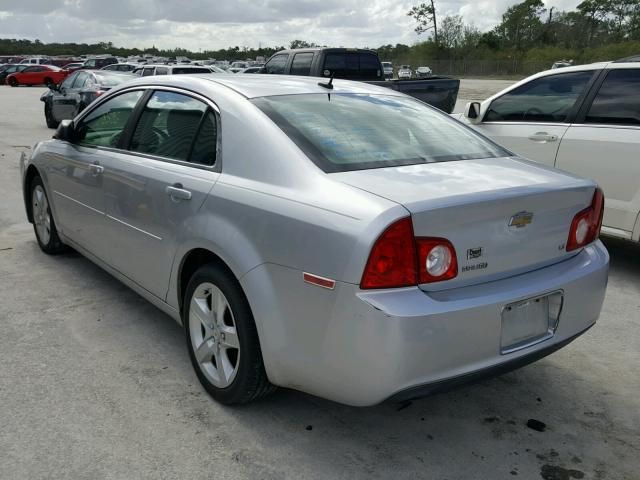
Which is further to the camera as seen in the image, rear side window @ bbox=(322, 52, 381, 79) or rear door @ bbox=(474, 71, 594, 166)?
rear side window @ bbox=(322, 52, 381, 79)

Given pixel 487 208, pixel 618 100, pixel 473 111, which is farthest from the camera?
pixel 473 111

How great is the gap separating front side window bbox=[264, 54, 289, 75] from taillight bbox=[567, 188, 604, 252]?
11.4m

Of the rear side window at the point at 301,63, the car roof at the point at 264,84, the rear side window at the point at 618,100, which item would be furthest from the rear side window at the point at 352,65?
the car roof at the point at 264,84

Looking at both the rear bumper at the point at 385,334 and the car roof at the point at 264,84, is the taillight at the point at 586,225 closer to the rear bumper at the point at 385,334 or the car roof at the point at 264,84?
the rear bumper at the point at 385,334

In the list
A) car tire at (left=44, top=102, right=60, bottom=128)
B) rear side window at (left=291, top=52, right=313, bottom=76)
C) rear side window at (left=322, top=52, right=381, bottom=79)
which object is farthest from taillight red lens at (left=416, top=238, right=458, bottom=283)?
car tire at (left=44, top=102, right=60, bottom=128)

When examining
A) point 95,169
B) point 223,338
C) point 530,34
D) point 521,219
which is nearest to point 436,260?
point 521,219

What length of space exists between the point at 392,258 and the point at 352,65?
1201 cm

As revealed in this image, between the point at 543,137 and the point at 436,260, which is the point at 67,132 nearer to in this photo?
the point at 436,260

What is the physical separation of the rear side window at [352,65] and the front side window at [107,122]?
9076 millimetres

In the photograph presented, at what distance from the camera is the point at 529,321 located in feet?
8.88

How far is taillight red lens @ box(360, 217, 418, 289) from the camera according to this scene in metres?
2.35

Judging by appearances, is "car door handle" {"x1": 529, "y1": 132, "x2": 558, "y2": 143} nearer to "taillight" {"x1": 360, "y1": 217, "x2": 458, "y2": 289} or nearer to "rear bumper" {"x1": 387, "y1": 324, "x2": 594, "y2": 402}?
"rear bumper" {"x1": 387, "y1": 324, "x2": 594, "y2": 402}

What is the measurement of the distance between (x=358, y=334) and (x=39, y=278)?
11.3 feet

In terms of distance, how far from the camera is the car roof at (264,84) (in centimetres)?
340
